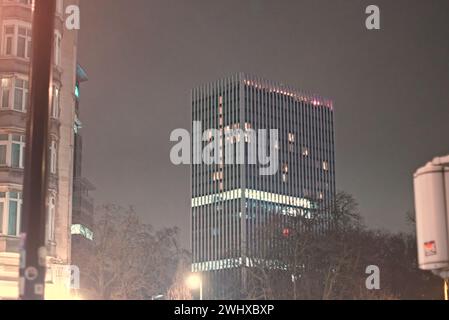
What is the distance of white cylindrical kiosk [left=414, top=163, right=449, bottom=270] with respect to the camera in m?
9.76

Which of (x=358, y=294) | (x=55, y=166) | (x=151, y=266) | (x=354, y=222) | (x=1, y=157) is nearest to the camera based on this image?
(x=1, y=157)

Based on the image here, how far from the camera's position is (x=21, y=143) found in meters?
37.0

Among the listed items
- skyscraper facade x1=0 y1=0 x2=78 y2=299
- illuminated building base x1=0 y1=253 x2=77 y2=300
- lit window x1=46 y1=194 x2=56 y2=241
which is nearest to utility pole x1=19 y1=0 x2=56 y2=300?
skyscraper facade x1=0 y1=0 x2=78 y2=299

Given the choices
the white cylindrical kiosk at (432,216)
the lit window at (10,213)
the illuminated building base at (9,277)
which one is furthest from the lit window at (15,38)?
the white cylindrical kiosk at (432,216)

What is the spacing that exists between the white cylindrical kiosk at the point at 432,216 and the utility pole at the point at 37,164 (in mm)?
4628

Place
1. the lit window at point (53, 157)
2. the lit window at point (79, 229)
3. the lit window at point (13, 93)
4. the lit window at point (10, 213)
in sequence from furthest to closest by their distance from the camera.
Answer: the lit window at point (79, 229) → the lit window at point (53, 157) → the lit window at point (13, 93) → the lit window at point (10, 213)

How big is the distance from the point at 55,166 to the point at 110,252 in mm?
30979

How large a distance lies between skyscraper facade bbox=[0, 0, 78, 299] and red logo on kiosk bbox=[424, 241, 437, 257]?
25810 mm

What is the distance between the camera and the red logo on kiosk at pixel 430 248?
9805 millimetres

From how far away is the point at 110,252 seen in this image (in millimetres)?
69938

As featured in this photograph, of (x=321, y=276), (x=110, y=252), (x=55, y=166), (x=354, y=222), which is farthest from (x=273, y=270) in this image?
(x=55, y=166)

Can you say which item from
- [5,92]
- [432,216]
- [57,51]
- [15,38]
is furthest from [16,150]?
[432,216]

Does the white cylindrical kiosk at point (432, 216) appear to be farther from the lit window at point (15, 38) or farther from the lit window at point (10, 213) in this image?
the lit window at point (15, 38)
